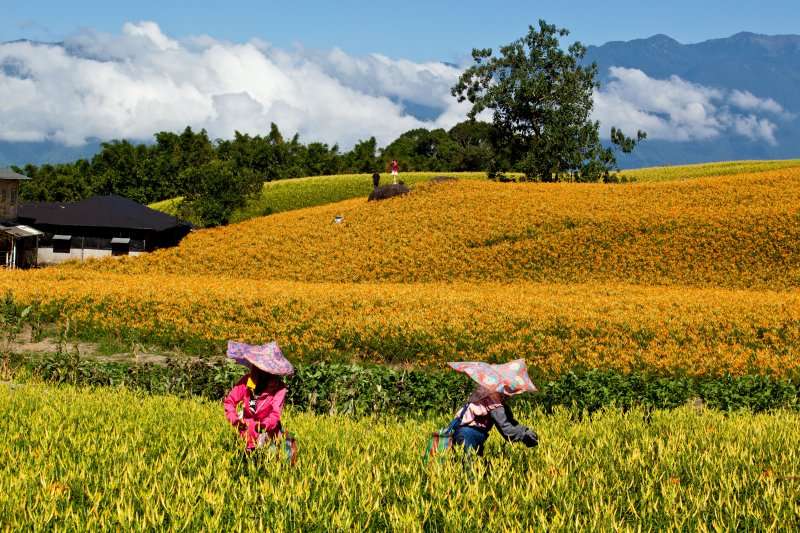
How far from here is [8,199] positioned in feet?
143

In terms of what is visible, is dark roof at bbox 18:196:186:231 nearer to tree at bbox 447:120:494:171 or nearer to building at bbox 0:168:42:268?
building at bbox 0:168:42:268

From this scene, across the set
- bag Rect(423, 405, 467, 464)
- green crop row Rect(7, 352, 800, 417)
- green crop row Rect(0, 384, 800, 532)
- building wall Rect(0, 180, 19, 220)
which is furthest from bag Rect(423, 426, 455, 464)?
building wall Rect(0, 180, 19, 220)

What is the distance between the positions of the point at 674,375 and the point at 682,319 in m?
4.75

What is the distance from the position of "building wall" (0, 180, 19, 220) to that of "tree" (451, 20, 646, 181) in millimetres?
37391

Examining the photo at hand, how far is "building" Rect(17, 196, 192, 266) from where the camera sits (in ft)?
146

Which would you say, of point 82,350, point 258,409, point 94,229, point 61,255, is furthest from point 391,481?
point 61,255

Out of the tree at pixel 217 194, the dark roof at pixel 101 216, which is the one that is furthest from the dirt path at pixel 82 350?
the tree at pixel 217 194

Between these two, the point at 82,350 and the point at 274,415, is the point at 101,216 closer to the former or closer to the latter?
the point at 82,350

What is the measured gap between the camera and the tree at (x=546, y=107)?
195 feet

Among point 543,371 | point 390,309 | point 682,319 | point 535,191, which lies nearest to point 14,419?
point 543,371

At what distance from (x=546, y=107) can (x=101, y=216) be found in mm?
38605

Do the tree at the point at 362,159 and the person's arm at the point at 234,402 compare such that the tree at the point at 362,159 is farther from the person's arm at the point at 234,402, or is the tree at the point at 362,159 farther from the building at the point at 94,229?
the person's arm at the point at 234,402

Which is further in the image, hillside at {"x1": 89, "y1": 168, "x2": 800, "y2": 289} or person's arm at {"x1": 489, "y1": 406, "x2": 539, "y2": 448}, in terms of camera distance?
hillside at {"x1": 89, "y1": 168, "x2": 800, "y2": 289}

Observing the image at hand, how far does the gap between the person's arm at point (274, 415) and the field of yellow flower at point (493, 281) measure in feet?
34.4
